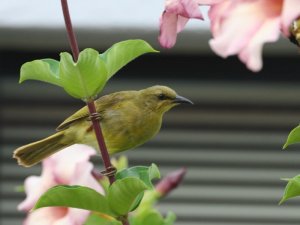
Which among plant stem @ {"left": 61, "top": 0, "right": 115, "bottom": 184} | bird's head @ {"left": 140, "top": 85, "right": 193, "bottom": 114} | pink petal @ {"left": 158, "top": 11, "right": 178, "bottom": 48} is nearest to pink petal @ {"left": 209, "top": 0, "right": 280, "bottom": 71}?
pink petal @ {"left": 158, "top": 11, "right": 178, "bottom": 48}

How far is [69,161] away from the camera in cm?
137

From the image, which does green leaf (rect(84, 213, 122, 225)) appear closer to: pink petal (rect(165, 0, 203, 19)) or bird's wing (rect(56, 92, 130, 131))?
bird's wing (rect(56, 92, 130, 131))

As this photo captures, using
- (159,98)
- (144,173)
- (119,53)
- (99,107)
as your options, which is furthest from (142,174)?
(159,98)

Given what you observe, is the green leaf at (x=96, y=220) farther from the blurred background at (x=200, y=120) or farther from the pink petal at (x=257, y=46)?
the blurred background at (x=200, y=120)

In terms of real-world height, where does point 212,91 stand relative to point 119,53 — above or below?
below

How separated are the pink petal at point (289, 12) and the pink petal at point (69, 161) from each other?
2.33ft

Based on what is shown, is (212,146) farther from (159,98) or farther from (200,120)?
(159,98)

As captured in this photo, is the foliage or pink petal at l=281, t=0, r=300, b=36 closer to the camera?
pink petal at l=281, t=0, r=300, b=36

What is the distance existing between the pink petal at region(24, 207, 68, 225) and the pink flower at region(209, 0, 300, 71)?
621mm

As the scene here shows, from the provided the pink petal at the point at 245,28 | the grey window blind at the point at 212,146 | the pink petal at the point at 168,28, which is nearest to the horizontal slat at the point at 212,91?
the grey window blind at the point at 212,146

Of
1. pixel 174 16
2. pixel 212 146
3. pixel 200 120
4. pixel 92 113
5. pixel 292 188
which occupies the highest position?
Answer: pixel 174 16

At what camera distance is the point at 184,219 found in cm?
535

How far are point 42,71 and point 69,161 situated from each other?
410 mm

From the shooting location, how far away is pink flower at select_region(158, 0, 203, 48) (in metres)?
0.74
